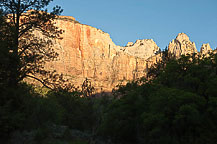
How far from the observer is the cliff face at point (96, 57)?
14950cm

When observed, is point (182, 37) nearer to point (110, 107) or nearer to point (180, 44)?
point (180, 44)

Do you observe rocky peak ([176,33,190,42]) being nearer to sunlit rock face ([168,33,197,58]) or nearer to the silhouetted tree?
sunlit rock face ([168,33,197,58])

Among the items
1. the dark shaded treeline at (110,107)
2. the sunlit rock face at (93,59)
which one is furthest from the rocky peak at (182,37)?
the dark shaded treeline at (110,107)

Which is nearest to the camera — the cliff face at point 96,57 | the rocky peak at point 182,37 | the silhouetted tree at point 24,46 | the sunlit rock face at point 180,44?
the silhouetted tree at point 24,46

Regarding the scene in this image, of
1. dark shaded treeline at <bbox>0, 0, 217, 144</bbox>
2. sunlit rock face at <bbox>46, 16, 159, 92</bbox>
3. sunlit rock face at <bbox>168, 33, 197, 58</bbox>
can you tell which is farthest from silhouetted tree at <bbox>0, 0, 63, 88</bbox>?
sunlit rock face at <bbox>168, 33, 197, 58</bbox>

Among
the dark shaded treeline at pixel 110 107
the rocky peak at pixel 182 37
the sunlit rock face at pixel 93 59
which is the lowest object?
the dark shaded treeline at pixel 110 107

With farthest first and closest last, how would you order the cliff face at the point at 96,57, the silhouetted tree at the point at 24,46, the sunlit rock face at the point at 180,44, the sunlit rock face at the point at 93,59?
1. the sunlit rock face at the point at 180,44
2. the cliff face at the point at 96,57
3. the sunlit rock face at the point at 93,59
4. the silhouetted tree at the point at 24,46

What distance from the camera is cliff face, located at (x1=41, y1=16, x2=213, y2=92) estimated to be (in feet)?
490

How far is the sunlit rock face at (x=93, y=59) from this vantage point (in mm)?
149000

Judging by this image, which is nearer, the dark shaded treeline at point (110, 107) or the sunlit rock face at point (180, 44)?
the dark shaded treeline at point (110, 107)

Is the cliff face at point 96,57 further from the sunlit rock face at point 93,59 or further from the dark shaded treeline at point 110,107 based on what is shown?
the dark shaded treeline at point 110,107

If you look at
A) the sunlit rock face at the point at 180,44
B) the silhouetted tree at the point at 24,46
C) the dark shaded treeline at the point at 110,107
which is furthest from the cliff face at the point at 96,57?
the silhouetted tree at the point at 24,46

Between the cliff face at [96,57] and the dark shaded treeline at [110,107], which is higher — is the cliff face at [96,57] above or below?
above

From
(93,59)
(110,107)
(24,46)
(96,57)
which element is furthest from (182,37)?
(24,46)
